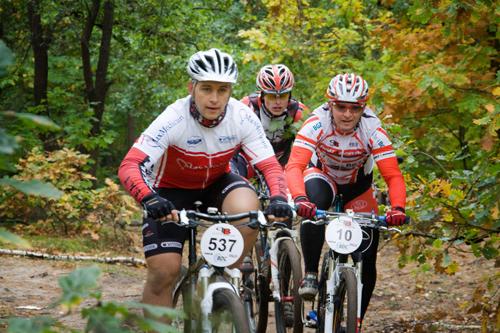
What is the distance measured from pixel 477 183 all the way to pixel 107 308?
4.29m

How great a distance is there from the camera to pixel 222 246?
4191 mm

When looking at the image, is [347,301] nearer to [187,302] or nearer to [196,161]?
[187,302]

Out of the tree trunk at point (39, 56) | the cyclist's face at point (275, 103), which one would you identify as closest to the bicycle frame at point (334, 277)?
the cyclist's face at point (275, 103)

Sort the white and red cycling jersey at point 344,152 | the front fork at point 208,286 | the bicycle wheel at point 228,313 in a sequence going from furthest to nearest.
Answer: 1. the white and red cycling jersey at point 344,152
2. the front fork at point 208,286
3. the bicycle wheel at point 228,313

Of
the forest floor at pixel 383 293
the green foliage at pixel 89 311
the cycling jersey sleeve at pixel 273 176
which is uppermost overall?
the cycling jersey sleeve at pixel 273 176

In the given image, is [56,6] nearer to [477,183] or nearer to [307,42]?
[307,42]

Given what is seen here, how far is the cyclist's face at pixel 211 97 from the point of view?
4.57 m

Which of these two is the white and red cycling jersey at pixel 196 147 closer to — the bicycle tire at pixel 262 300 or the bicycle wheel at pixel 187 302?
the bicycle wheel at pixel 187 302

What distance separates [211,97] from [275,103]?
2.37 meters

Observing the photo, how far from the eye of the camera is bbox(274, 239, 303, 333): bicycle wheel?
573cm

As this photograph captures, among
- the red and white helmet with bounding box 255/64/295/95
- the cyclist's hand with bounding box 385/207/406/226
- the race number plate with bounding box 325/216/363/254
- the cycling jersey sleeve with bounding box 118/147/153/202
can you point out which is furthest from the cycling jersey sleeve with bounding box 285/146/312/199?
the red and white helmet with bounding box 255/64/295/95

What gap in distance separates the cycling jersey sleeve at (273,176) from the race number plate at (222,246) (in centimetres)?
50

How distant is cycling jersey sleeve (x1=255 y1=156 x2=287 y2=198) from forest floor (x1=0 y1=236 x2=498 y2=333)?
2059 millimetres

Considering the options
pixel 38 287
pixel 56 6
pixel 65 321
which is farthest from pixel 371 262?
pixel 56 6
